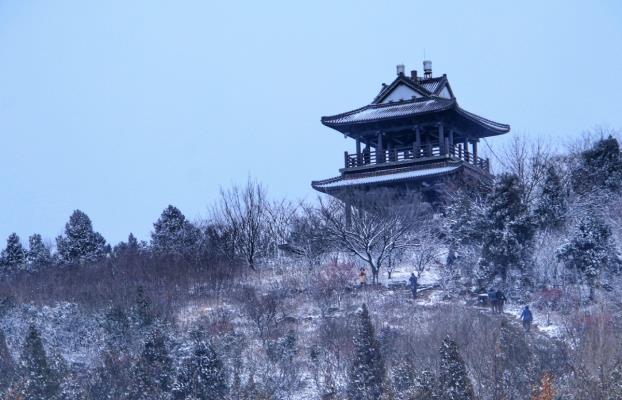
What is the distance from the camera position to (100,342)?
18.5 m

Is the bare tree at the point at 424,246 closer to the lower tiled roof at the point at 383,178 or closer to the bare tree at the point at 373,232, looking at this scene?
the bare tree at the point at 373,232

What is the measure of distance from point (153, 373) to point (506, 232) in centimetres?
916

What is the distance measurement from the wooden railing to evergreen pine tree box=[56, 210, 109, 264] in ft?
28.5

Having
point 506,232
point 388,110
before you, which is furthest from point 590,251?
point 388,110

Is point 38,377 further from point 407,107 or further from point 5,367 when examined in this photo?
point 407,107

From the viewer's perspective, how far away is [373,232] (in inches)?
955

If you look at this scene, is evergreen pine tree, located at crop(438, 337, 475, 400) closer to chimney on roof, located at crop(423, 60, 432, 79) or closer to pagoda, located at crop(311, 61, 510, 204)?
pagoda, located at crop(311, 61, 510, 204)

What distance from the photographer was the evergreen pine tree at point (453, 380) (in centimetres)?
1380

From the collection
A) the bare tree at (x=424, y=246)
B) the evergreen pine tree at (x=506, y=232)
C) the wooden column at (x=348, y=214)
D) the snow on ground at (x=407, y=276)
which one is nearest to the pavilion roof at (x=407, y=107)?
the wooden column at (x=348, y=214)

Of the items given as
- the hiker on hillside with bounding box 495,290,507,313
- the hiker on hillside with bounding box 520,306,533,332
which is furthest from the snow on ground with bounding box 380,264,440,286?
the hiker on hillside with bounding box 520,306,533,332

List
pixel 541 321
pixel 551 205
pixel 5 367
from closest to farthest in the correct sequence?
pixel 5 367 < pixel 541 321 < pixel 551 205

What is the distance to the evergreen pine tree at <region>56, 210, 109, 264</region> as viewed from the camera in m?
31.2

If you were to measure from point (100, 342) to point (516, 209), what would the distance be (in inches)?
376

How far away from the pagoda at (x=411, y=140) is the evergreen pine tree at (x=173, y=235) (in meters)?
4.40
